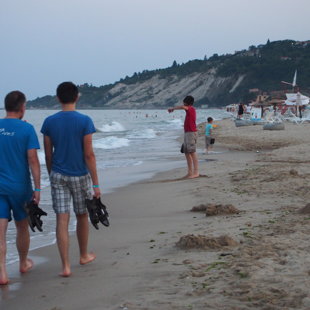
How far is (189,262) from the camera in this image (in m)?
4.13

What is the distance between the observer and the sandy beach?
3303 millimetres

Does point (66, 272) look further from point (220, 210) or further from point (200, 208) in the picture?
point (200, 208)

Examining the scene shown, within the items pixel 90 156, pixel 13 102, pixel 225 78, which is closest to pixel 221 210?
pixel 90 156

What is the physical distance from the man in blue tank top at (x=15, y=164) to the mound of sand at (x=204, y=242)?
136cm

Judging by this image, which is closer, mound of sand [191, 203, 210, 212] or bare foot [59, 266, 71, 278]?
bare foot [59, 266, 71, 278]

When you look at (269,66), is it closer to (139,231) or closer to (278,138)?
(278,138)

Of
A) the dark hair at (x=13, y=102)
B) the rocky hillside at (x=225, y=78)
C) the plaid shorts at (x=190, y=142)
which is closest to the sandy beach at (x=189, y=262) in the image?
the dark hair at (x=13, y=102)

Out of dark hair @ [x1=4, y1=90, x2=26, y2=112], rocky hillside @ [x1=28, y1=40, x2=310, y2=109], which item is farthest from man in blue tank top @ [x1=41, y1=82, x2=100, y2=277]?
rocky hillside @ [x1=28, y1=40, x2=310, y2=109]

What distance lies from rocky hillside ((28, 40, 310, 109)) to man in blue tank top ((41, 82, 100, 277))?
119 m

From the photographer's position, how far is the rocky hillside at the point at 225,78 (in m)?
147

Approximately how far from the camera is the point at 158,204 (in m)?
7.71

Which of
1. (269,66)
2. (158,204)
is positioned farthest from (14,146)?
(269,66)

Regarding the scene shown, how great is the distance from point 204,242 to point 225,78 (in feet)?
517

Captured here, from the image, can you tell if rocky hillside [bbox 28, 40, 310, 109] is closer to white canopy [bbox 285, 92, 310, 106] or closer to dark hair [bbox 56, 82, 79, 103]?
white canopy [bbox 285, 92, 310, 106]
